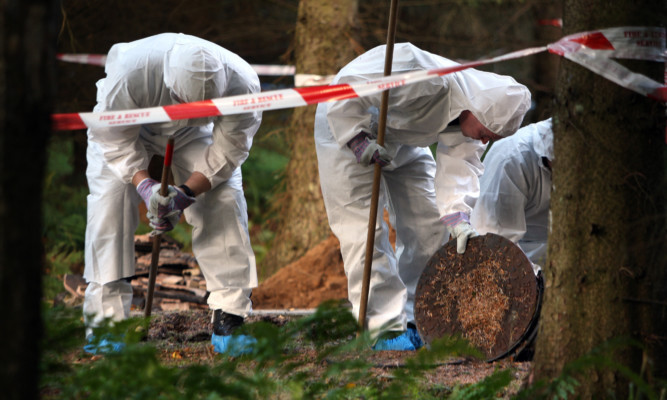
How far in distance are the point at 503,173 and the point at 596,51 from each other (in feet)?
7.15

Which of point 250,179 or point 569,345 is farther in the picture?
point 250,179

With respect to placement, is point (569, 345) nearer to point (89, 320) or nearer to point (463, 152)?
point (89, 320)

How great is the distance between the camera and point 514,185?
4.51 meters

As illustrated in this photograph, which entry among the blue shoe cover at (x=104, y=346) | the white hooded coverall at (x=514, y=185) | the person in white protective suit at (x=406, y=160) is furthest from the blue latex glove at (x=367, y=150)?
the blue shoe cover at (x=104, y=346)

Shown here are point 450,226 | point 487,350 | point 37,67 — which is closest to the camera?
point 37,67

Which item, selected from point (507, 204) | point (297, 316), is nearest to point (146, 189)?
point (297, 316)

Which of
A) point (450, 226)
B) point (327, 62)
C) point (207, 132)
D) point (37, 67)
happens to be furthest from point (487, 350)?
point (327, 62)

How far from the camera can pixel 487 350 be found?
3.65 metres

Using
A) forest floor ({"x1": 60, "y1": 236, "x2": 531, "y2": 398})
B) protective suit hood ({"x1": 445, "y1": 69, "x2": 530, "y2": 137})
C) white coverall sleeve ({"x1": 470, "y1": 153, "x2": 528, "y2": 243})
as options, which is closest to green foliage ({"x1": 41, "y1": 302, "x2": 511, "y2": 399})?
forest floor ({"x1": 60, "y1": 236, "x2": 531, "y2": 398})

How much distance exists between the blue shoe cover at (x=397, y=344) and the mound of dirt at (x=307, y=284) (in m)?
2.00

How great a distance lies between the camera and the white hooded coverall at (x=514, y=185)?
4496mm

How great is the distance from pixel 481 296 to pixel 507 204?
971mm

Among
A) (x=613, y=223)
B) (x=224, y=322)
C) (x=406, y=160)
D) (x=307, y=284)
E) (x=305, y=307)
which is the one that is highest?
(x=613, y=223)

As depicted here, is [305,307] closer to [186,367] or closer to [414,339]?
[414,339]
